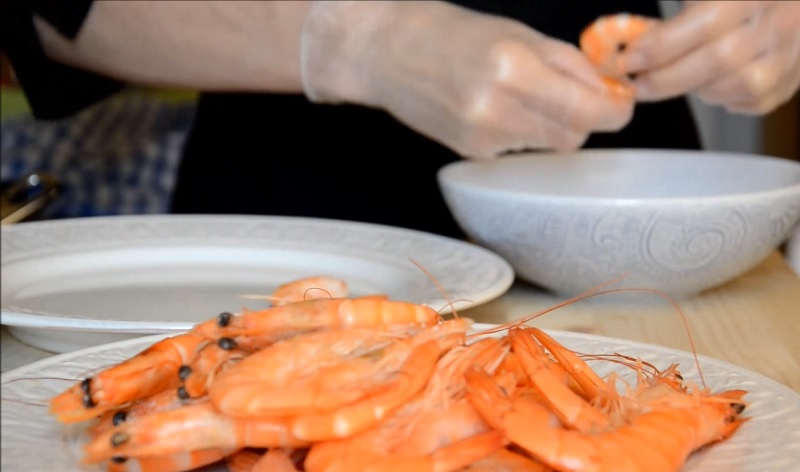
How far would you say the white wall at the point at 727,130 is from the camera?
8.14 ft

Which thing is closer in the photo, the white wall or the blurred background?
the blurred background

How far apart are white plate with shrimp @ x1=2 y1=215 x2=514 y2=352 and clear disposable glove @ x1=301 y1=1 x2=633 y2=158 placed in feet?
0.46

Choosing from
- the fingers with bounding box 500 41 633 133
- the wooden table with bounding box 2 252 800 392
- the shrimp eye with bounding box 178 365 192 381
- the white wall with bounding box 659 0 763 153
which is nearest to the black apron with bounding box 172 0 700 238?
the fingers with bounding box 500 41 633 133

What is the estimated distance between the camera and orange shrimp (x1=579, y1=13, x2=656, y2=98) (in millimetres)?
857

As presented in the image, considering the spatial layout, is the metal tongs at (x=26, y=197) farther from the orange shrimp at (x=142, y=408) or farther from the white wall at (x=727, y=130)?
the white wall at (x=727, y=130)

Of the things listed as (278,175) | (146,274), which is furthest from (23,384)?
(278,175)

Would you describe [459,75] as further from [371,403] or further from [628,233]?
[371,403]

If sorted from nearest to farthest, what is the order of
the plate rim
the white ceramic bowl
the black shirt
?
the plate rim → the white ceramic bowl → the black shirt

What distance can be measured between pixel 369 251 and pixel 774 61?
466 mm

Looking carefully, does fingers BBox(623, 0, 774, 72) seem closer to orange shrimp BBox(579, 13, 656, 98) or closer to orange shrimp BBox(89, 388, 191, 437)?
orange shrimp BBox(579, 13, 656, 98)

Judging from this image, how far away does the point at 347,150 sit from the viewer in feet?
3.72

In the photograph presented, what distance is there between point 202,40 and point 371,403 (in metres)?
0.68

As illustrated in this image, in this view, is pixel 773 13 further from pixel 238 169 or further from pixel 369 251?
pixel 238 169

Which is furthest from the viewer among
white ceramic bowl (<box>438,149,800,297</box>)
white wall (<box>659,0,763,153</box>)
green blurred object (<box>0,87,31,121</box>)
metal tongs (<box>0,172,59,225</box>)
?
white wall (<box>659,0,763,153</box>)
